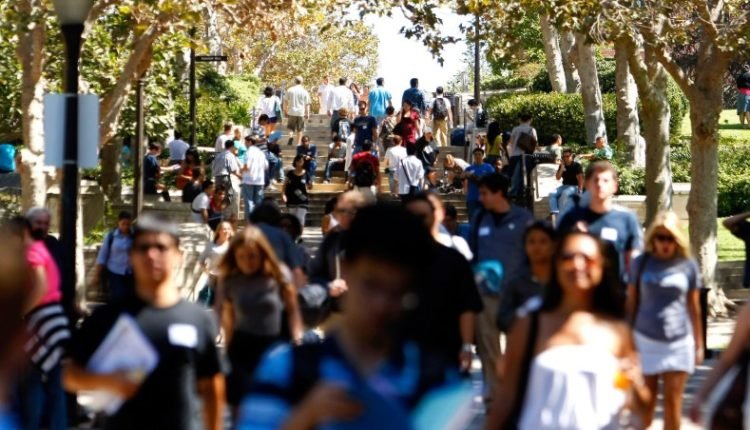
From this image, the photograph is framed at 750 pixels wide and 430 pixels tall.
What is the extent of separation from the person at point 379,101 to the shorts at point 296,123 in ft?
5.95

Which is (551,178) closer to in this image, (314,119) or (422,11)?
(422,11)

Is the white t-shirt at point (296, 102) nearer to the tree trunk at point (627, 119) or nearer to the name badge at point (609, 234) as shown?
the tree trunk at point (627, 119)

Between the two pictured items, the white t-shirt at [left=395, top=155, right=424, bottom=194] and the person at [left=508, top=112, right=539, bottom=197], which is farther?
the person at [left=508, top=112, right=539, bottom=197]

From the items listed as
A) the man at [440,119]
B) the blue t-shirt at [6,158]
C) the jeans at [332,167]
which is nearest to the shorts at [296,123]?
the man at [440,119]

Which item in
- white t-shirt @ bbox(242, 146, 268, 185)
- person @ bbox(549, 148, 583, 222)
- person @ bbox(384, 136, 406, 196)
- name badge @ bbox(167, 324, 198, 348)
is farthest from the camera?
person @ bbox(384, 136, 406, 196)

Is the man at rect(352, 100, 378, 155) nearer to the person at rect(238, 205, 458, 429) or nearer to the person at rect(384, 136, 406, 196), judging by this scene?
the person at rect(384, 136, 406, 196)

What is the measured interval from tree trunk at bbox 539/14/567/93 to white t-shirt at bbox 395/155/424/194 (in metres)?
13.3

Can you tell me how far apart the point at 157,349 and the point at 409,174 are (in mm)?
21095

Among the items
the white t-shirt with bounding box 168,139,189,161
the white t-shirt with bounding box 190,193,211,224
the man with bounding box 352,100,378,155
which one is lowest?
the white t-shirt with bounding box 190,193,211,224

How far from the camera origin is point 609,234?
10328 mm

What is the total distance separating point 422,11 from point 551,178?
331 inches

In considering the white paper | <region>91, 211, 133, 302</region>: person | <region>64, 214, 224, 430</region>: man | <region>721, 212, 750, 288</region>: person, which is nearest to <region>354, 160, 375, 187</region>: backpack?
<region>91, 211, 133, 302</region>: person

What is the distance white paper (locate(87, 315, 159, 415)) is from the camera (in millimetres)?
6164

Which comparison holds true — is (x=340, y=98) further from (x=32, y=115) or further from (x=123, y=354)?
(x=123, y=354)
